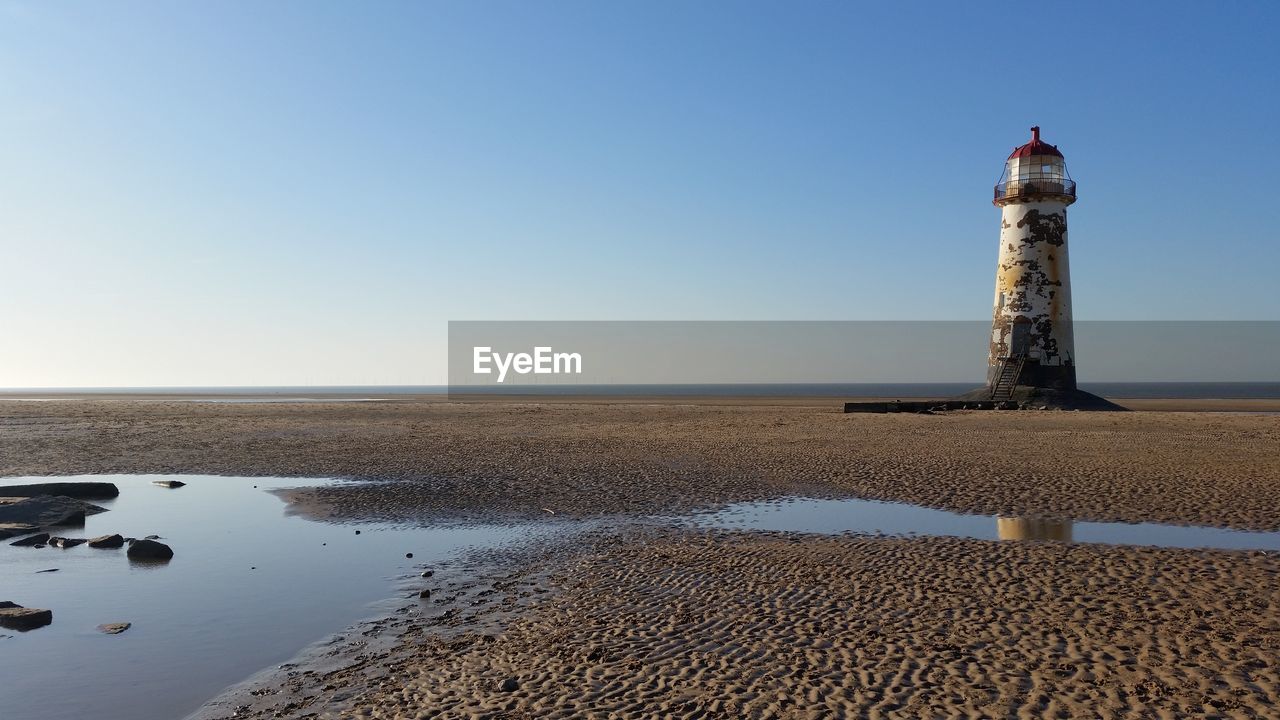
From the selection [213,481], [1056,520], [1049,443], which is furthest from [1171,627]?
[213,481]

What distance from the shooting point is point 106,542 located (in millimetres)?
12008

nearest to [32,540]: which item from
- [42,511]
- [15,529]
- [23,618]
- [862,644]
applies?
[15,529]

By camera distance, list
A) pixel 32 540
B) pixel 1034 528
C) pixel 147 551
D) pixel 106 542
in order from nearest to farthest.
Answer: pixel 147 551
pixel 106 542
pixel 32 540
pixel 1034 528

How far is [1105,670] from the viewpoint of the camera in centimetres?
647

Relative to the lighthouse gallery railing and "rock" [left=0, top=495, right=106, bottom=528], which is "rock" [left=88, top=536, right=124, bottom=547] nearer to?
"rock" [left=0, top=495, right=106, bottom=528]

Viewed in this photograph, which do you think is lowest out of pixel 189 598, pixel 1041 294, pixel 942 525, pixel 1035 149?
pixel 189 598

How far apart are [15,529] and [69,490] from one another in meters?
3.96

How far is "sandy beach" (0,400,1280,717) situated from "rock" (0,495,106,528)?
388 centimetres

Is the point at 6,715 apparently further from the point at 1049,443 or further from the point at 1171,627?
the point at 1049,443

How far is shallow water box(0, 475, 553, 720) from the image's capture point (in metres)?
6.66

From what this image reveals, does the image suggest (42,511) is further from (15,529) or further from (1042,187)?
(1042,187)

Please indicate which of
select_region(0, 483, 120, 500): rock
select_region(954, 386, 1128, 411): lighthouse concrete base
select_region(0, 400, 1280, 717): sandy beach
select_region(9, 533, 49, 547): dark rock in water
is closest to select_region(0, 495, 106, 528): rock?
select_region(9, 533, 49, 547): dark rock in water

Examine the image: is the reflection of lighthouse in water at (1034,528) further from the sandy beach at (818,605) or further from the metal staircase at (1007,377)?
the metal staircase at (1007,377)

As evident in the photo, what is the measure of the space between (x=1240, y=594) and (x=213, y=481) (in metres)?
20.7
